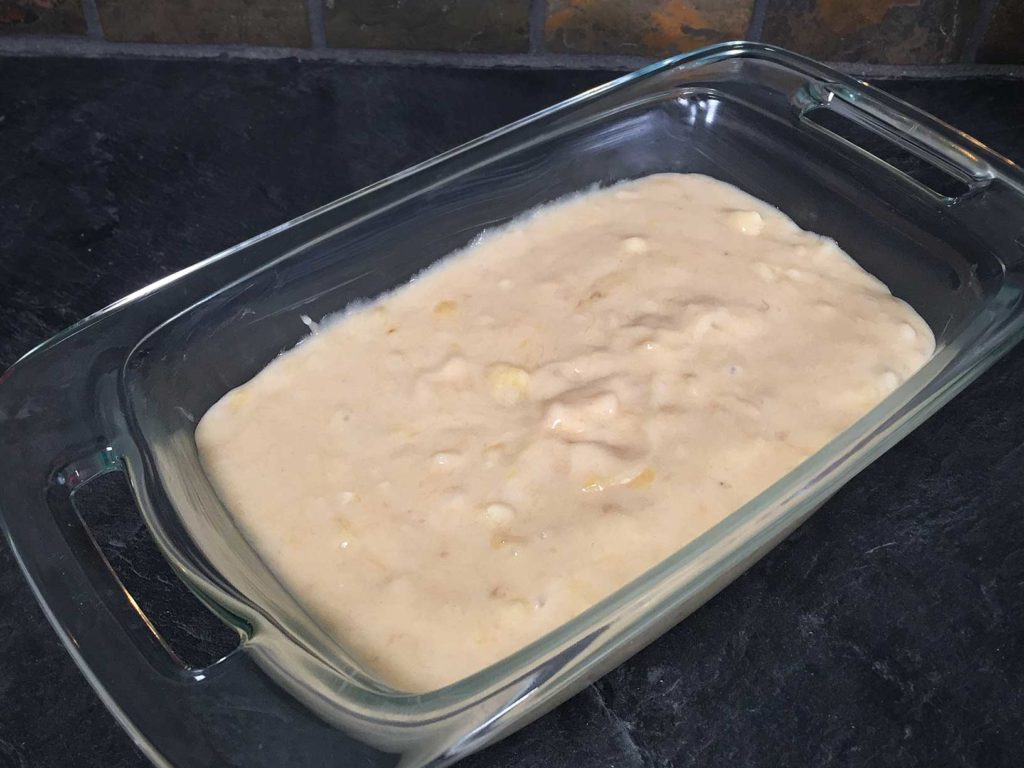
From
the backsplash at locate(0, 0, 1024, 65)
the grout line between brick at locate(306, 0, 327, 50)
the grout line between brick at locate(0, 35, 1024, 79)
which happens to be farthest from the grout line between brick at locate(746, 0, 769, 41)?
the grout line between brick at locate(306, 0, 327, 50)

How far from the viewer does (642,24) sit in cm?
138

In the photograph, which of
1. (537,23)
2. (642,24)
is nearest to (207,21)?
(537,23)

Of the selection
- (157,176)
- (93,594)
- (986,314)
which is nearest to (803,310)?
(986,314)

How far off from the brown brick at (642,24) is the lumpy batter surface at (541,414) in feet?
1.38

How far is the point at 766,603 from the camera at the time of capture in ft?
2.87

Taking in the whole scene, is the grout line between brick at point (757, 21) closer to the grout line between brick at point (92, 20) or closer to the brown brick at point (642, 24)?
the brown brick at point (642, 24)

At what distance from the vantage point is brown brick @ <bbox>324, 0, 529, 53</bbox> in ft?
4.47

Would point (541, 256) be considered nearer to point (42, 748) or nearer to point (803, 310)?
point (803, 310)

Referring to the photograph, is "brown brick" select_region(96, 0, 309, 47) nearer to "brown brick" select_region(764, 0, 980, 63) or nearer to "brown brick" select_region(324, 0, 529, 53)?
"brown brick" select_region(324, 0, 529, 53)

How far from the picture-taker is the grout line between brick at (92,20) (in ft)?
4.52

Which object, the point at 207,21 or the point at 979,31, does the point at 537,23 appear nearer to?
the point at 207,21

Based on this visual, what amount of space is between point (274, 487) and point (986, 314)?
0.58m

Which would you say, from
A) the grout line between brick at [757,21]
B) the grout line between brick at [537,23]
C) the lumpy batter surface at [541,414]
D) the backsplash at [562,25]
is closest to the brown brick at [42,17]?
the backsplash at [562,25]

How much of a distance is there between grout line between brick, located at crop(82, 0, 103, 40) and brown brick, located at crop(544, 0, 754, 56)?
22.7 inches
